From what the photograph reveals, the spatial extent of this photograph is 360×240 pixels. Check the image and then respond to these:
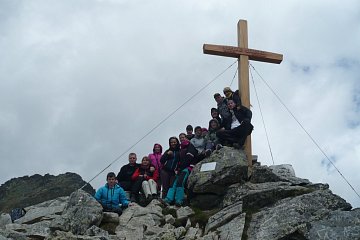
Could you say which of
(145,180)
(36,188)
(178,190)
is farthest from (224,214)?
(36,188)

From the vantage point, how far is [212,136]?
15.5m

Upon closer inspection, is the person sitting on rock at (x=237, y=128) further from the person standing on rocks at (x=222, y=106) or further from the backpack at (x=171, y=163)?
the backpack at (x=171, y=163)

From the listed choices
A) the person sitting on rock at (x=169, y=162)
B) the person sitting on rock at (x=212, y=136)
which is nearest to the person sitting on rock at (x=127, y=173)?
the person sitting on rock at (x=169, y=162)

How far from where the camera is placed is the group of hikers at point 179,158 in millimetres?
14336

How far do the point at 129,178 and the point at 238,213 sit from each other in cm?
448

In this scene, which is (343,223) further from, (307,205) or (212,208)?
(212,208)

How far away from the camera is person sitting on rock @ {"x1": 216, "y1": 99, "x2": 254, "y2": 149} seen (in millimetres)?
14578

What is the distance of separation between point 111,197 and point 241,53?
6965 millimetres

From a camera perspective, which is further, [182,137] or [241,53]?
[241,53]

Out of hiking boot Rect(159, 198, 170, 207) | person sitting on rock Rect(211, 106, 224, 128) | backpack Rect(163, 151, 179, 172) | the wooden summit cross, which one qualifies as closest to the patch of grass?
hiking boot Rect(159, 198, 170, 207)

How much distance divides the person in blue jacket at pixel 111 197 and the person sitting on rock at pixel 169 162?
5.31 ft

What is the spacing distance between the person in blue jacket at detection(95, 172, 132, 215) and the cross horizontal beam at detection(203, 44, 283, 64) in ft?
19.0

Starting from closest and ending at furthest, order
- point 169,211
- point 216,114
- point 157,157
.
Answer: point 169,211, point 157,157, point 216,114

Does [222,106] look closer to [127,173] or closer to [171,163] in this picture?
[171,163]
